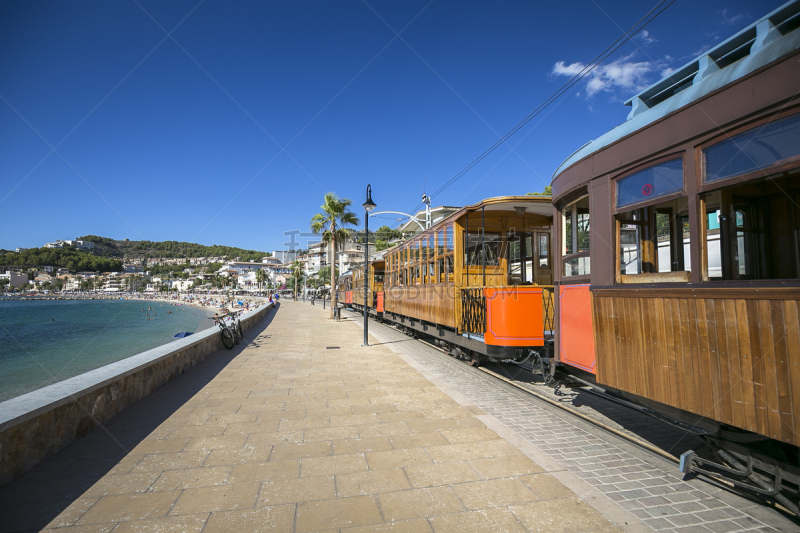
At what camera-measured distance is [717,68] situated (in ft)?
10.8

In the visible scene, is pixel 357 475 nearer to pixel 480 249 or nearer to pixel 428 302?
pixel 480 249

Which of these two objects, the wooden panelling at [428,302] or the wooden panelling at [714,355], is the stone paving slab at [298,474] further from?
the wooden panelling at [428,302]

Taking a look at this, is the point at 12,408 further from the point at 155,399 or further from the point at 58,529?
the point at 155,399

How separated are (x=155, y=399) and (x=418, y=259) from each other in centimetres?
695

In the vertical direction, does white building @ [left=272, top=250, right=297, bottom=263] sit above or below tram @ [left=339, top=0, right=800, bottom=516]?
above

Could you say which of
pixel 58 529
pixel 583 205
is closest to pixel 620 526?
pixel 583 205

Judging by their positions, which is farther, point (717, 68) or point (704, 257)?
point (717, 68)

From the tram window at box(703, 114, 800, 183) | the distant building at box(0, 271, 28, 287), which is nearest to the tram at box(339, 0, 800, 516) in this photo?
the tram window at box(703, 114, 800, 183)

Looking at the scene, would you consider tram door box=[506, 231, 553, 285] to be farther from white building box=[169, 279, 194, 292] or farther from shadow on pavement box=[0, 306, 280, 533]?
white building box=[169, 279, 194, 292]

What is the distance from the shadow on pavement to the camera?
2.88 m

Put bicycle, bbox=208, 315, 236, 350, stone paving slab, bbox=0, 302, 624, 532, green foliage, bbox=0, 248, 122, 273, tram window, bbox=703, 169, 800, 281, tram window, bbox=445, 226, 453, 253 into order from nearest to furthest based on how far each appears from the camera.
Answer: stone paving slab, bbox=0, 302, 624, 532 < tram window, bbox=703, 169, 800, 281 < tram window, bbox=445, 226, 453, 253 < bicycle, bbox=208, 315, 236, 350 < green foliage, bbox=0, 248, 122, 273

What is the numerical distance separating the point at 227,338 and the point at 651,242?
10237mm

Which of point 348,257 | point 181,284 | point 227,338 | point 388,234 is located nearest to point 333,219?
point 227,338

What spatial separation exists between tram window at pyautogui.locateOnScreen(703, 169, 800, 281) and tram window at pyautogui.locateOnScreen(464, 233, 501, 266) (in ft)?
15.3
